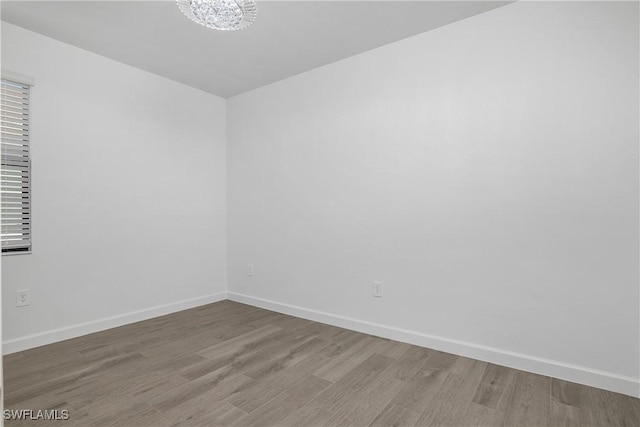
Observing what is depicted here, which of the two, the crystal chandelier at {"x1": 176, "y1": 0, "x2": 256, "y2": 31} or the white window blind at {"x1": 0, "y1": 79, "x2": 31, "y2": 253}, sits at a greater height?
the crystal chandelier at {"x1": 176, "y1": 0, "x2": 256, "y2": 31}

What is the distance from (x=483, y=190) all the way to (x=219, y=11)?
7.13ft

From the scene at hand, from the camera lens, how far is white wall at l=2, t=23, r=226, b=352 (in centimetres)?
290

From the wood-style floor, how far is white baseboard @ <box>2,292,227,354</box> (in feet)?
0.30

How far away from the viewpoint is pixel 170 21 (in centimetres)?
271

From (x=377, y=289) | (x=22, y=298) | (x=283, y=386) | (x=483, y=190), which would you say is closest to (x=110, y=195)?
(x=22, y=298)

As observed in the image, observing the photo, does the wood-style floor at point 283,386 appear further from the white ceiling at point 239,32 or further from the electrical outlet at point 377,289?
the white ceiling at point 239,32

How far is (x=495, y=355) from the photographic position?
2.59 meters

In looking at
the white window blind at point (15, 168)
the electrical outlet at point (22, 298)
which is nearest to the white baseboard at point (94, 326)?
the electrical outlet at point (22, 298)

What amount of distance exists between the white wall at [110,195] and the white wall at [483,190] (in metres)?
1.09

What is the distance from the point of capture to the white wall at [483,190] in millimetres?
2236

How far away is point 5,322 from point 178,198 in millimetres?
1804

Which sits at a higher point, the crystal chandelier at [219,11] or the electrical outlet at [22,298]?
the crystal chandelier at [219,11]

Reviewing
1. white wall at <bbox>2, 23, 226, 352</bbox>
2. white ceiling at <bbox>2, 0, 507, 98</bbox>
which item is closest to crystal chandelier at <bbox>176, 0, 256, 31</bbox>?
white ceiling at <bbox>2, 0, 507, 98</bbox>

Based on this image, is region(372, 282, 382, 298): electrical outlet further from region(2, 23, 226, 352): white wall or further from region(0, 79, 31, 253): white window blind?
region(0, 79, 31, 253): white window blind
